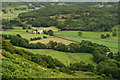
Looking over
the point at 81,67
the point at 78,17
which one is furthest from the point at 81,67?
the point at 78,17

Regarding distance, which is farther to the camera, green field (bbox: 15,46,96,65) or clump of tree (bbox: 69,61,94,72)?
green field (bbox: 15,46,96,65)

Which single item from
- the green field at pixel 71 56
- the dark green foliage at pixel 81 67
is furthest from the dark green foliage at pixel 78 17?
the dark green foliage at pixel 81 67

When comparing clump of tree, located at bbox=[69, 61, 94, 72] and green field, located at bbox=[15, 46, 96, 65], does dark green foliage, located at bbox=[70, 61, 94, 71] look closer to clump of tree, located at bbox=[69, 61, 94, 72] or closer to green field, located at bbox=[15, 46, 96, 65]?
clump of tree, located at bbox=[69, 61, 94, 72]

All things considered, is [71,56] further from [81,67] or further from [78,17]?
[78,17]

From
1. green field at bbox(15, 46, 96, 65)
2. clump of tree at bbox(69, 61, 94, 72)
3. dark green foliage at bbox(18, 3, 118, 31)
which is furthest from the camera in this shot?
dark green foliage at bbox(18, 3, 118, 31)

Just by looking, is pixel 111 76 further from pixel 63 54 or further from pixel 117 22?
pixel 117 22

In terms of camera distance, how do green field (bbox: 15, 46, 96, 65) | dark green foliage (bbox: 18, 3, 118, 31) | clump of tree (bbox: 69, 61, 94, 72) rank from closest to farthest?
clump of tree (bbox: 69, 61, 94, 72) → green field (bbox: 15, 46, 96, 65) → dark green foliage (bbox: 18, 3, 118, 31)

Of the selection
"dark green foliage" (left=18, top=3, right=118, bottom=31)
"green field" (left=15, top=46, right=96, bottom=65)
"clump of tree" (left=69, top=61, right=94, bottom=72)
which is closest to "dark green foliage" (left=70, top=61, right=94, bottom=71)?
"clump of tree" (left=69, top=61, right=94, bottom=72)

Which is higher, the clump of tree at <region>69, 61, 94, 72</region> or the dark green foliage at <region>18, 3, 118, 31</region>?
the dark green foliage at <region>18, 3, 118, 31</region>

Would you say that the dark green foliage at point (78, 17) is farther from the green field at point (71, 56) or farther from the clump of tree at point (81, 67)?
the clump of tree at point (81, 67)

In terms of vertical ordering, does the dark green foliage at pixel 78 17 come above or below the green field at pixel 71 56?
above

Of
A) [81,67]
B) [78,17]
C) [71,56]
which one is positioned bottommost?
[81,67]
